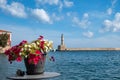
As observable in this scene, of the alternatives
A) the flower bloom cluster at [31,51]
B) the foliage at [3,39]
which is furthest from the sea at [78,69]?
the foliage at [3,39]

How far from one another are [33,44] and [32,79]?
87 cm

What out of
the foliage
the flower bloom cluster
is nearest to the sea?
the flower bloom cluster

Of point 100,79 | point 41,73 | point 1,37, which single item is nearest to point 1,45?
point 1,37

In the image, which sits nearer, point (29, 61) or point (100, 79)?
point (29, 61)

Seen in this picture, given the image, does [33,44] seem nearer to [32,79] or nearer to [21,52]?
[21,52]

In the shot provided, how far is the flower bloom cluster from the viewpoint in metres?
7.26

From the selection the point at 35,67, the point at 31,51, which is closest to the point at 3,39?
the point at 35,67

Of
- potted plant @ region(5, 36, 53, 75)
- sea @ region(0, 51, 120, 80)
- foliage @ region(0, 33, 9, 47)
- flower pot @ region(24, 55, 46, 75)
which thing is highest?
foliage @ region(0, 33, 9, 47)

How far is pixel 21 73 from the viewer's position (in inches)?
295

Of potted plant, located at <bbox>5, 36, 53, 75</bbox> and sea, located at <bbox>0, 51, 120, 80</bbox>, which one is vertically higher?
potted plant, located at <bbox>5, 36, 53, 75</bbox>

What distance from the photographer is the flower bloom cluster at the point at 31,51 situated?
7262mm

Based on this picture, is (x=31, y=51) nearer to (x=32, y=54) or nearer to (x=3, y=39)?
(x=32, y=54)

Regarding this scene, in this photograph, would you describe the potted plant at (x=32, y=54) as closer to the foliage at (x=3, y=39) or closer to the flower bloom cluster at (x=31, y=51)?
the flower bloom cluster at (x=31, y=51)

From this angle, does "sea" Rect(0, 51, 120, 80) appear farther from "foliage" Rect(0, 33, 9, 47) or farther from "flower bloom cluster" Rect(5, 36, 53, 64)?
"foliage" Rect(0, 33, 9, 47)
